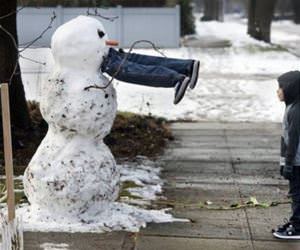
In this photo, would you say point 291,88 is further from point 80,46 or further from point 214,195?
point 214,195

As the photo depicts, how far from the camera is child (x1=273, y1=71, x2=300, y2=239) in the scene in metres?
5.03

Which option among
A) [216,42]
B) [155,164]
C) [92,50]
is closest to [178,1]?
[216,42]

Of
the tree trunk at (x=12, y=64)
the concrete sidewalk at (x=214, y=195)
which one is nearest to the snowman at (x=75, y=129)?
the concrete sidewalk at (x=214, y=195)

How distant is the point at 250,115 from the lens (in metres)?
12.2

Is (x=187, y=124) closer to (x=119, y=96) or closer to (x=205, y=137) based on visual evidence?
(x=205, y=137)

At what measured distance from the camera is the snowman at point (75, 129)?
17.0ft

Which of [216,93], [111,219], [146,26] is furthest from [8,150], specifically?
[146,26]

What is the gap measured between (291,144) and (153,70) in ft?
4.15

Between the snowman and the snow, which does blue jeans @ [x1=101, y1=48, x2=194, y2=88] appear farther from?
the snow

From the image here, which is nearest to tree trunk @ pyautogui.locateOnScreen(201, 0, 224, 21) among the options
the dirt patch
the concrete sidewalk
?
the dirt patch

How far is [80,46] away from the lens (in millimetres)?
5172

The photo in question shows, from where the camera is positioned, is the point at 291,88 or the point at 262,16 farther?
the point at 262,16

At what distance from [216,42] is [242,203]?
2490 cm

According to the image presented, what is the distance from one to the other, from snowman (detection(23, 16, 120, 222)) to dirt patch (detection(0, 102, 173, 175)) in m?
2.05
